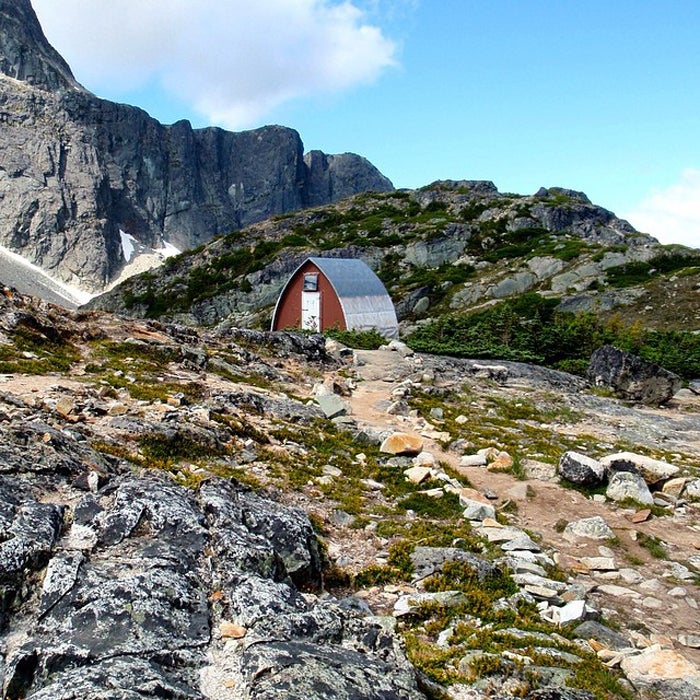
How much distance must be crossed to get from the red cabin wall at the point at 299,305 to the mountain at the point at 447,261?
11.4 m

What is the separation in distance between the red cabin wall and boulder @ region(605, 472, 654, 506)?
28.5 m

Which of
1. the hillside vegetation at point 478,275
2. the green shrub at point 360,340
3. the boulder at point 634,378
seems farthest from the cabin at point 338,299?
the boulder at point 634,378

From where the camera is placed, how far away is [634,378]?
26.3m

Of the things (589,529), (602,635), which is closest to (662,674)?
(602,635)

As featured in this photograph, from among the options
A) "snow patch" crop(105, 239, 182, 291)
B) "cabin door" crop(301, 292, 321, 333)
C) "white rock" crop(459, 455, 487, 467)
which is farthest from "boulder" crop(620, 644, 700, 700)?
"snow patch" crop(105, 239, 182, 291)

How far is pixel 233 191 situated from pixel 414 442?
188525 millimetres

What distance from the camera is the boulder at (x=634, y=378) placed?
2569cm

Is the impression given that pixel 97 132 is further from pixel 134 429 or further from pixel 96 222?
pixel 134 429

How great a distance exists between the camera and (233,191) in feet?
630

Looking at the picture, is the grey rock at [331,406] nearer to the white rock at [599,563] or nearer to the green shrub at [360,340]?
the white rock at [599,563]

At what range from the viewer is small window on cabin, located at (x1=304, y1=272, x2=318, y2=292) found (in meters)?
42.9

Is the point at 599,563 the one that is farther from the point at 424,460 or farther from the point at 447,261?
the point at 447,261

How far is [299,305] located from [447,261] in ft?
111

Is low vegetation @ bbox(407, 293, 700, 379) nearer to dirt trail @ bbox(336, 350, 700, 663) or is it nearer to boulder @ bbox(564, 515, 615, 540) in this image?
dirt trail @ bbox(336, 350, 700, 663)
